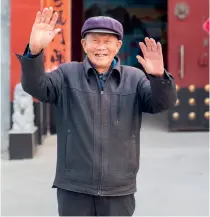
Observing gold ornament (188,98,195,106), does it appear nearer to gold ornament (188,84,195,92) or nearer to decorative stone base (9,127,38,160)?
gold ornament (188,84,195,92)

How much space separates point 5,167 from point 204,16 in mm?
4256

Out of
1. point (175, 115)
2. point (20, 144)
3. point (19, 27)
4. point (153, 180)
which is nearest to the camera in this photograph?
point (153, 180)

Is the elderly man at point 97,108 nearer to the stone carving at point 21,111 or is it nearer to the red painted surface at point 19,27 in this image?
the stone carving at point 21,111

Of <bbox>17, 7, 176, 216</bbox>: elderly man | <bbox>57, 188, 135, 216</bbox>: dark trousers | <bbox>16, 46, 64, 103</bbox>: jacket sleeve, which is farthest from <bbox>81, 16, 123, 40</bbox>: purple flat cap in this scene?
<bbox>57, 188, 135, 216</bbox>: dark trousers

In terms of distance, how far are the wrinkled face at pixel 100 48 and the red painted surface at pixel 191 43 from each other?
17.5 feet

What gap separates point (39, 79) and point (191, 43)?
5663mm

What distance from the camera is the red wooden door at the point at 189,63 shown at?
751 centimetres

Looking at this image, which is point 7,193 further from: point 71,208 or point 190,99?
point 190,99

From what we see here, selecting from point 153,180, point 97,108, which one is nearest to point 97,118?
point 97,108

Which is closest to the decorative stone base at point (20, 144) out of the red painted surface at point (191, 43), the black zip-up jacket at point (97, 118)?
the red painted surface at point (191, 43)

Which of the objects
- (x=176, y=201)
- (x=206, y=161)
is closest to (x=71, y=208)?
(x=176, y=201)

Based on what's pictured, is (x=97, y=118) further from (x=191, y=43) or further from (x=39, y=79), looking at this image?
(x=191, y=43)

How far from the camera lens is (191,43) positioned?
298 inches

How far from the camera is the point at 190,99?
7.58 meters
